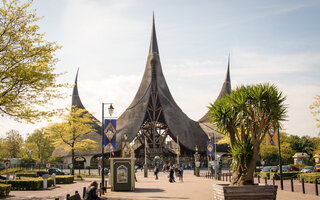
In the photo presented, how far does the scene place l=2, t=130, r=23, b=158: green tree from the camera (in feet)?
230

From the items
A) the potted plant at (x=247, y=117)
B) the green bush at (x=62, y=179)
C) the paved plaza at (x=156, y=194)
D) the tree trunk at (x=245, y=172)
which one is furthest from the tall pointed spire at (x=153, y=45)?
the tree trunk at (x=245, y=172)

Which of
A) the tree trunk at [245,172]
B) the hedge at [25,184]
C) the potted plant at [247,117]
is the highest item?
the potted plant at [247,117]

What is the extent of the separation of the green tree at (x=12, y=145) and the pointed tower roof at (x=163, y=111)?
2226 cm

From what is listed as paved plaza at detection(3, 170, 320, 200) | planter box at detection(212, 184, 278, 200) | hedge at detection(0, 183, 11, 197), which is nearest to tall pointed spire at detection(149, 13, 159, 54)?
paved plaza at detection(3, 170, 320, 200)

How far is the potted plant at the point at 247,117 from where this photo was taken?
1255 centimetres

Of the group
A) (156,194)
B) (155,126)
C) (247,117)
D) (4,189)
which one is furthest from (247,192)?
(155,126)

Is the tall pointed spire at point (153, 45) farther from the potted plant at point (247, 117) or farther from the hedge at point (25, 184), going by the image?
the potted plant at point (247, 117)

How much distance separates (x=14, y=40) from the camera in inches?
646

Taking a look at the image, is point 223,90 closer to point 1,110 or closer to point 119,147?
point 119,147

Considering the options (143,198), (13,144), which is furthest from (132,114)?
(143,198)

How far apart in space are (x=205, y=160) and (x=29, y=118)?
2306 inches

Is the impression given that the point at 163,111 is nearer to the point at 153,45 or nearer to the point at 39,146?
the point at 153,45

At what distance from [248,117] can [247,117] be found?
1.6 inches

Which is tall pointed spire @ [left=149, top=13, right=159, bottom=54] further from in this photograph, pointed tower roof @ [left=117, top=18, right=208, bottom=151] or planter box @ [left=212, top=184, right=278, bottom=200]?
planter box @ [left=212, top=184, right=278, bottom=200]
